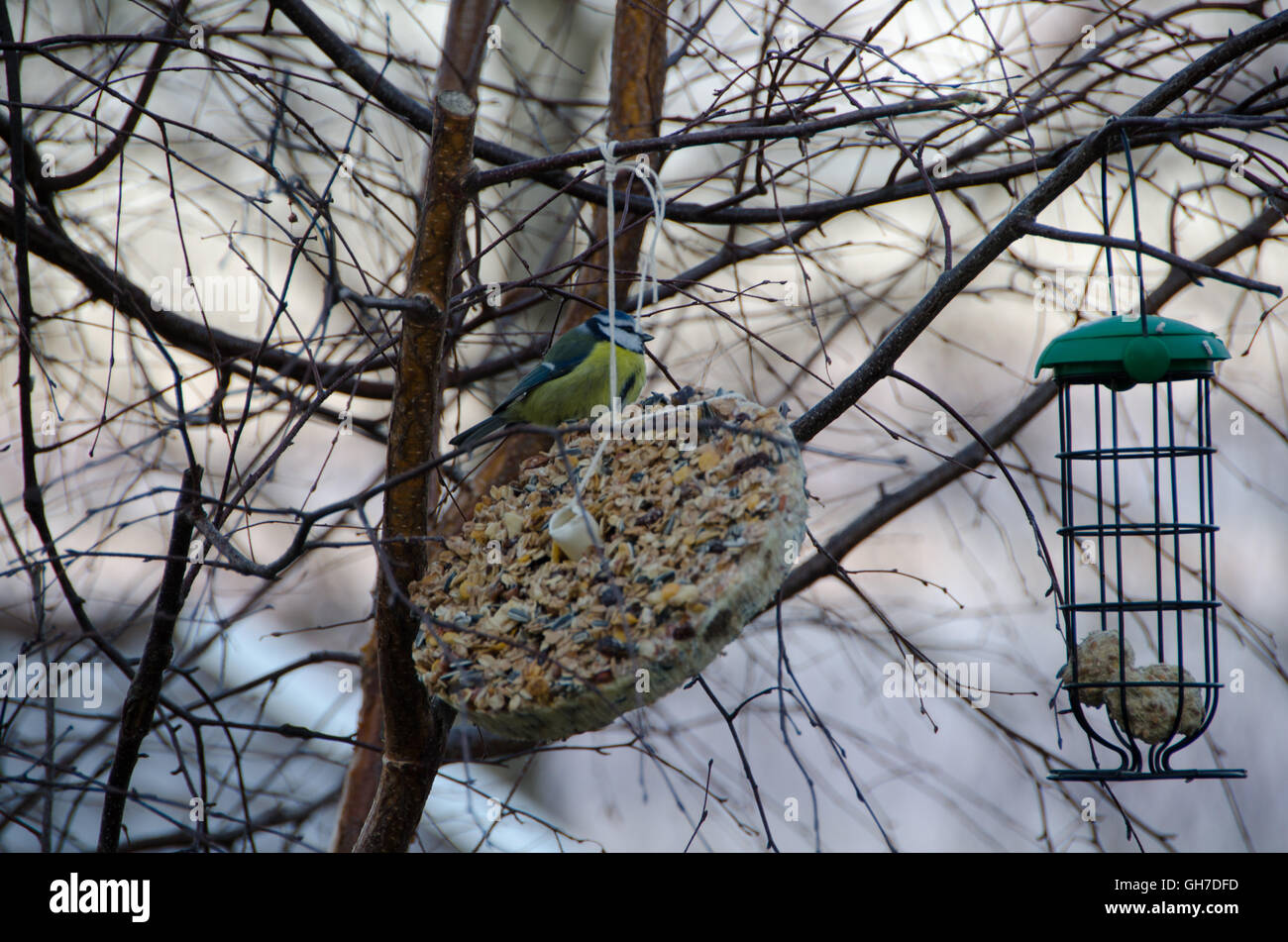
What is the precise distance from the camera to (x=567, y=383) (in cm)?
360

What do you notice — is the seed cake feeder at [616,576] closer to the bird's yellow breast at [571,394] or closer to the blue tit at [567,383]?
Result: the blue tit at [567,383]

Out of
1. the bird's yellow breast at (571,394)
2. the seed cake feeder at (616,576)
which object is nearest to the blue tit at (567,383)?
the bird's yellow breast at (571,394)

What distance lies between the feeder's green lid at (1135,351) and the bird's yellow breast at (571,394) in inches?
54.5

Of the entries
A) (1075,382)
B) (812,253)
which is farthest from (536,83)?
(1075,382)

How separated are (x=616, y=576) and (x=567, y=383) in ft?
5.77

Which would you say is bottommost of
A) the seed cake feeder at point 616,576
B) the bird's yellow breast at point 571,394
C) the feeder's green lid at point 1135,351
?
the seed cake feeder at point 616,576

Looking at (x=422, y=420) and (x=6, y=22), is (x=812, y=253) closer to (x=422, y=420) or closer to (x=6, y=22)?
(x=422, y=420)

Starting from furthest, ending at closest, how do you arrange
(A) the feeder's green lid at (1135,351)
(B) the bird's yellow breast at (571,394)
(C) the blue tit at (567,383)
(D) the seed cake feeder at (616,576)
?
(B) the bird's yellow breast at (571,394)
(C) the blue tit at (567,383)
(A) the feeder's green lid at (1135,351)
(D) the seed cake feeder at (616,576)

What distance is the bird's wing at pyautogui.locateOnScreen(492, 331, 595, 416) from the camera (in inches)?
138

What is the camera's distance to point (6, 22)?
8.39ft

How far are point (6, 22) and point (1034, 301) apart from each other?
9.77 feet

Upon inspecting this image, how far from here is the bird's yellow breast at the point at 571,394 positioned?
11.8 ft

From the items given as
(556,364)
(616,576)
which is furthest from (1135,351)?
(556,364)

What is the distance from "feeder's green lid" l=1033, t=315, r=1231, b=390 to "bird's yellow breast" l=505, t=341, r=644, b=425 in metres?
1.39
